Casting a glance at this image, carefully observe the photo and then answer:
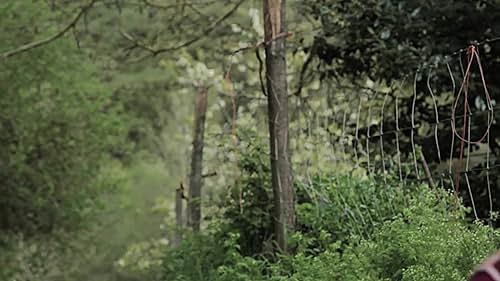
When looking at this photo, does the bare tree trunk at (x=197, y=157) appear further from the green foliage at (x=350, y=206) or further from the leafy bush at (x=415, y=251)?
the leafy bush at (x=415, y=251)

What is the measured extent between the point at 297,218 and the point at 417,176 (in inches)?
27.4

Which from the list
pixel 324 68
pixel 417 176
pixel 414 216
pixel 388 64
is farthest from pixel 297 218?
pixel 324 68

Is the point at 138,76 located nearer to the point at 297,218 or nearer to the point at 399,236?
the point at 297,218

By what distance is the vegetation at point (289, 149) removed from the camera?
4809mm

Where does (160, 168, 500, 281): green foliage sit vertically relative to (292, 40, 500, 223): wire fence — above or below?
below

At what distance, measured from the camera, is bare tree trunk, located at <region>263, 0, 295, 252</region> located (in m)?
5.42

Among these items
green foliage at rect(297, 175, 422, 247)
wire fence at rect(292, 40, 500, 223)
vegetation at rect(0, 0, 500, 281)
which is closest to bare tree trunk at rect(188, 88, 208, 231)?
vegetation at rect(0, 0, 500, 281)

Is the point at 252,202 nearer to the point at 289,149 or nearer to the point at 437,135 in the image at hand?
the point at 289,149

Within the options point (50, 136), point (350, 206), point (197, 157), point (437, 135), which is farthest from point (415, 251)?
point (50, 136)

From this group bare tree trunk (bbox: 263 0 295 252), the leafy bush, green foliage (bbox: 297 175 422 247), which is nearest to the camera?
the leafy bush

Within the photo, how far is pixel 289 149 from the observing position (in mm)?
5570

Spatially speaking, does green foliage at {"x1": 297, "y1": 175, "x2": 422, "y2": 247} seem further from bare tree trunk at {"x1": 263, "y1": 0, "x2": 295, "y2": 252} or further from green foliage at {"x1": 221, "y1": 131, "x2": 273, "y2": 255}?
green foliage at {"x1": 221, "y1": 131, "x2": 273, "y2": 255}

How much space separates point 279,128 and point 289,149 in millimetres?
162

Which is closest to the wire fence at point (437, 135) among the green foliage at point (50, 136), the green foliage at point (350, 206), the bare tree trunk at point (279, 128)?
the green foliage at point (350, 206)
